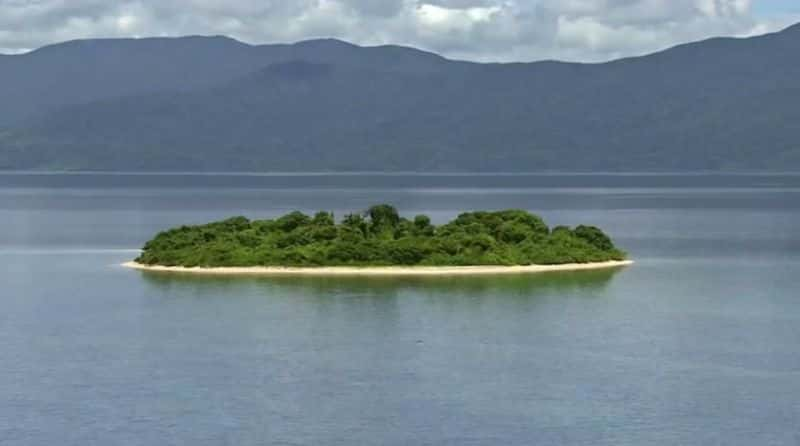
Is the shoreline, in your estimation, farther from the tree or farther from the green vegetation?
the tree

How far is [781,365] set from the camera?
64.4 m

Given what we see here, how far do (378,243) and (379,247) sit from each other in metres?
0.62

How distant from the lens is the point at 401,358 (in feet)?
218

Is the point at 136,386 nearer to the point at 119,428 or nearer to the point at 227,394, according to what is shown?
the point at 227,394

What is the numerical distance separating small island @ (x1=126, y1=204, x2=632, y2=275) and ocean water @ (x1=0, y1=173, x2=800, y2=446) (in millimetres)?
4013

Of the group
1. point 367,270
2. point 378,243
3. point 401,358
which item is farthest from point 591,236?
point 401,358

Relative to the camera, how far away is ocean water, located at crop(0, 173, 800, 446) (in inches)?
2020

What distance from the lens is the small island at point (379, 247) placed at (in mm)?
106438

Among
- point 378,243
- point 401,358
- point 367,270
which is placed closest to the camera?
point 401,358

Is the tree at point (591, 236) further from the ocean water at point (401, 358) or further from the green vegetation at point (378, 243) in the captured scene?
the ocean water at point (401, 358)

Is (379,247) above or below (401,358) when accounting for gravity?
above

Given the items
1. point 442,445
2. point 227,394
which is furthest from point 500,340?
point 442,445

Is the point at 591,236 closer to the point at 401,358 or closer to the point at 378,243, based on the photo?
the point at 378,243

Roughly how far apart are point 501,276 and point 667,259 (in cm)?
2382
